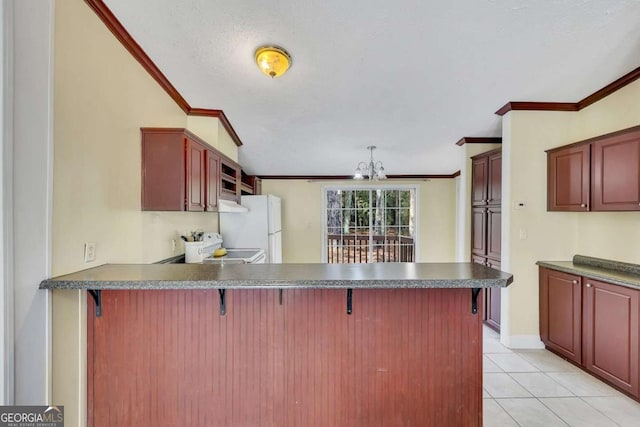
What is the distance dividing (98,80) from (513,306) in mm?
3979

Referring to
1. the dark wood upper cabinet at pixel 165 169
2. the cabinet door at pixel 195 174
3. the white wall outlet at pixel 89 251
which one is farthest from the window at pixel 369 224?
the white wall outlet at pixel 89 251

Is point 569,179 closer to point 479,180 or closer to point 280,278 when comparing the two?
point 479,180

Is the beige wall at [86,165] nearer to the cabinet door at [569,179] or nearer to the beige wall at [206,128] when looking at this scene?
the beige wall at [206,128]

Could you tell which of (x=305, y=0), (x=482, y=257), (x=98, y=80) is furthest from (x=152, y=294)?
(x=482, y=257)

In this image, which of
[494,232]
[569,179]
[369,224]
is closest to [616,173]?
[569,179]

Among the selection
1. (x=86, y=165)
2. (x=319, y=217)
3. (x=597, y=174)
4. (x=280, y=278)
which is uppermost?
(x=597, y=174)

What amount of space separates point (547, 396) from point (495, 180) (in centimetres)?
211

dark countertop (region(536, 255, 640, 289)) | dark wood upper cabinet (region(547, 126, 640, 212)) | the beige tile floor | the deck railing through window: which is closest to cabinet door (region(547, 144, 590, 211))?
dark wood upper cabinet (region(547, 126, 640, 212))

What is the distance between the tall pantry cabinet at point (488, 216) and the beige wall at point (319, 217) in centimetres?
198

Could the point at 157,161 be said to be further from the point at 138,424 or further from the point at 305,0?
the point at 138,424

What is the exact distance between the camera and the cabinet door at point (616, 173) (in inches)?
87.2

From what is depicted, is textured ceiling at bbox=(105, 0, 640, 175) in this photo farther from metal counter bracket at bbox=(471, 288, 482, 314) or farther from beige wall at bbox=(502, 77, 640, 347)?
metal counter bracket at bbox=(471, 288, 482, 314)

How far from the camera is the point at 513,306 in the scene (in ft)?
9.84

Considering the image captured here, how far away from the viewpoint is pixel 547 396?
2.21 m
